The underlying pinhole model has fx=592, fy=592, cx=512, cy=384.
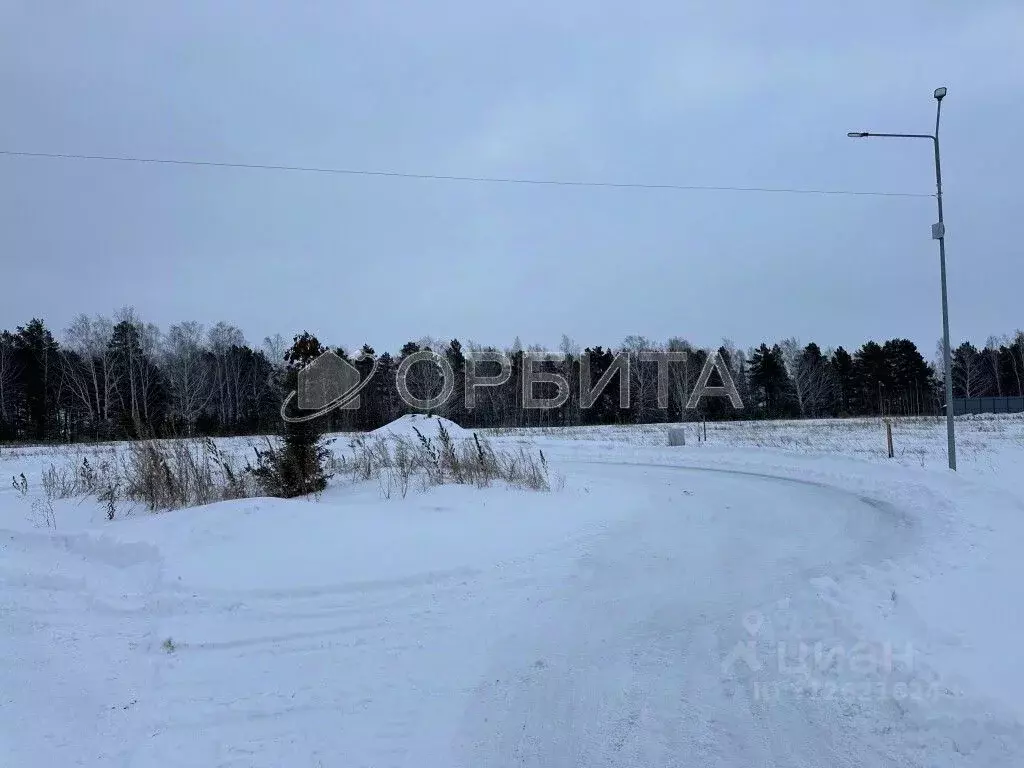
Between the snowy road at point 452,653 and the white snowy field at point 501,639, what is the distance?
21 mm

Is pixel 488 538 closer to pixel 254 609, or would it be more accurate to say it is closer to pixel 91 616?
pixel 254 609

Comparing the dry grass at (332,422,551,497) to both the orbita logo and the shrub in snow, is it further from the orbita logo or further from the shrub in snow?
the orbita logo

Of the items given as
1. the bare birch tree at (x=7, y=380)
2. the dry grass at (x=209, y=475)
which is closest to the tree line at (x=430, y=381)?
the bare birch tree at (x=7, y=380)

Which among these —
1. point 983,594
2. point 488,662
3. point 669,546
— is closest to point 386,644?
point 488,662

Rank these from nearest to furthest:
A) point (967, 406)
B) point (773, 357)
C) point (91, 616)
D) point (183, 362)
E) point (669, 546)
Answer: point (91, 616) → point (669, 546) → point (183, 362) → point (967, 406) → point (773, 357)

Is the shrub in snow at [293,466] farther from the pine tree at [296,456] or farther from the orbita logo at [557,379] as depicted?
the orbita logo at [557,379]

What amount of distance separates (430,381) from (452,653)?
56477 millimetres

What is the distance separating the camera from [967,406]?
60.7 metres

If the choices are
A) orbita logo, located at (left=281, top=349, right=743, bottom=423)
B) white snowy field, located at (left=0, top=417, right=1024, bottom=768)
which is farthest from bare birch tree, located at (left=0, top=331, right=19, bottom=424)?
white snowy field, located at (left=0, top=417, right=1024, bottom=768)

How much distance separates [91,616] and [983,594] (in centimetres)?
778

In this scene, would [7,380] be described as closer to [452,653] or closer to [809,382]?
[452,653]

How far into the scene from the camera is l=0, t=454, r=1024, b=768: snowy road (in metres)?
3.16

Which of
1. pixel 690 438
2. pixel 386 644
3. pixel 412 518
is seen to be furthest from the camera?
pixel 690 438

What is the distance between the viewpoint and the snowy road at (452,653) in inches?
125
